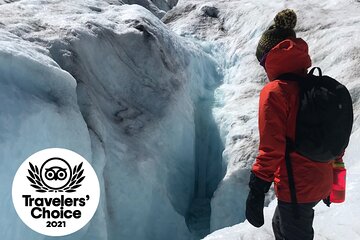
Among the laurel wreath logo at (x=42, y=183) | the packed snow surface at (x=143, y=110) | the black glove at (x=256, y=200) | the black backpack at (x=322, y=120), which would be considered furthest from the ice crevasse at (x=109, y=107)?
the black backpack at (x=322, y=120)

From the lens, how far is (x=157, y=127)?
27.6 feet

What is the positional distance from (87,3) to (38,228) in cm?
647

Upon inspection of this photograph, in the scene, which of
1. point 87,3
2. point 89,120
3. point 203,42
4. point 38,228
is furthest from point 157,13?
point 38,228

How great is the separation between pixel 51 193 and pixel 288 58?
9.55ft

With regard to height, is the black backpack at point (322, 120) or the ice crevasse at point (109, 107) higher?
the black backpack at point (322, 120)

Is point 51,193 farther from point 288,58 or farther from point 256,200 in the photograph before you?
point 288,58

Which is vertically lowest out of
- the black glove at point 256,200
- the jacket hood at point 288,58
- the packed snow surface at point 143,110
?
the packed snow surface at point 143,110

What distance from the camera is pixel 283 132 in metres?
3.32

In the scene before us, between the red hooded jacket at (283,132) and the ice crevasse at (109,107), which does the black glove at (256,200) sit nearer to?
the red hooded jacket at (283,132)

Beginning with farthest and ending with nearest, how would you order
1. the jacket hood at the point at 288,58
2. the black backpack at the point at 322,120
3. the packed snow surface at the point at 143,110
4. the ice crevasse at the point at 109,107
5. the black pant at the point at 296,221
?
the ice crevasse at the point at 109,107 < the packed snow surface at the point at 143,110 < the black pant at the point at 296,221 < the jacket hood at the point at 288,58 < the black backpack at the point at 322,120

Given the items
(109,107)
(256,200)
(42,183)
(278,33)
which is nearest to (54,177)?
(42,183)

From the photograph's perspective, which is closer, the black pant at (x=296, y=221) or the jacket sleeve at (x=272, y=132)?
the jacket sleeve at (x=272, y=132)

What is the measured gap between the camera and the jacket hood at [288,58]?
11.3 feet

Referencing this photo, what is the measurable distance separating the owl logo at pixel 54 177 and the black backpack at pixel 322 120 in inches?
104
